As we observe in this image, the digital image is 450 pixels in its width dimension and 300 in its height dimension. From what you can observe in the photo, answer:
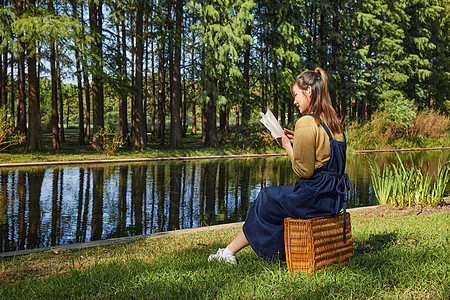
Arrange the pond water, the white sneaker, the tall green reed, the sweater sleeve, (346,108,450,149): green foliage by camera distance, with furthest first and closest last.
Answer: (346,108,450,149): green foliage, the tall green reed, the pond water, the white sneaker, the sweater sleeve

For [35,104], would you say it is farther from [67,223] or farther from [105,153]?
[67,223]

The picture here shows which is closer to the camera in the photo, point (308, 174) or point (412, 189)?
point (308, 174)

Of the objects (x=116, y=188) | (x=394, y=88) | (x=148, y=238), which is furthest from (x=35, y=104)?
(x=394, y=88)

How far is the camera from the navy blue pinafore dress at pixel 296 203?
157 inches

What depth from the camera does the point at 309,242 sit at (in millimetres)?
3945

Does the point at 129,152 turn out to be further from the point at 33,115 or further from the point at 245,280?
the point at 245,280

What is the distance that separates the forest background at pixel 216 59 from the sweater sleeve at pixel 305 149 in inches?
707

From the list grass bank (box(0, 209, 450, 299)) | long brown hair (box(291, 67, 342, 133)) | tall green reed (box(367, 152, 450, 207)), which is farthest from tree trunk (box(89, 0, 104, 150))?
long brown hair (box(291, 67, 342, 133))

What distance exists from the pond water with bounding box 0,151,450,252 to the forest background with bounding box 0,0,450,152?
6.30 meters

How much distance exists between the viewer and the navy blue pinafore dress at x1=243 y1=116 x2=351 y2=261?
399 cm

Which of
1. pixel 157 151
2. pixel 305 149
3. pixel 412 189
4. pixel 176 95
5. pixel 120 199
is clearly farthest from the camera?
pixel 176 95

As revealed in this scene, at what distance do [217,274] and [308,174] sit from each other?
4.26 feet

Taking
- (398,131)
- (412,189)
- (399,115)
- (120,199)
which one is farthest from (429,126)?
(120,199)

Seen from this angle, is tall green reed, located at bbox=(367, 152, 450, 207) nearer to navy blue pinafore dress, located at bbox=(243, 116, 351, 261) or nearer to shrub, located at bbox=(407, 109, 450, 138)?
navy blue pinafore dress, located at bbox=(243, 116, 351, 261)
